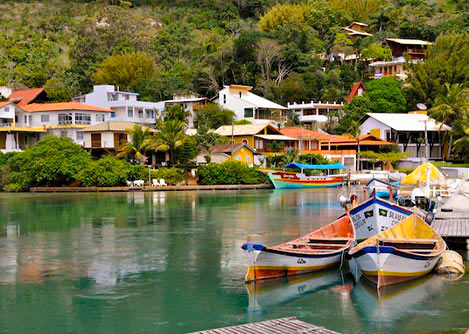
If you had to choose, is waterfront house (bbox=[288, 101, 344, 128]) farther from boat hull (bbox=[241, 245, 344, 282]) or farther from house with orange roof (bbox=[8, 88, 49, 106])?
boat hull (bbox=[241, 245, 344, 282])

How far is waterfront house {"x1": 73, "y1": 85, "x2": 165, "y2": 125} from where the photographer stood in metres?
65.5

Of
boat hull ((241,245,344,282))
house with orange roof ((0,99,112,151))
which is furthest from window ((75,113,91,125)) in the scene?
boat hull ((241,245,344,282))

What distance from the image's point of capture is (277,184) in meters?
53.0

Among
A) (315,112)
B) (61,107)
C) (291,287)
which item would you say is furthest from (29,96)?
(291,287)

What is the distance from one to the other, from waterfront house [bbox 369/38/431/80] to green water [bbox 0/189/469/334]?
55.4 meters

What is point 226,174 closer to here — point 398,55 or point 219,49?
point 219,49

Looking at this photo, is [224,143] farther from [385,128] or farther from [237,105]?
[385,128]

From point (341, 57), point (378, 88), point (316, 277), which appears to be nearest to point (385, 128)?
point (378, 88)

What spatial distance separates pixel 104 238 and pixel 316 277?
35.8 feet

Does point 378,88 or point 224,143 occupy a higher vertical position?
point 378,88

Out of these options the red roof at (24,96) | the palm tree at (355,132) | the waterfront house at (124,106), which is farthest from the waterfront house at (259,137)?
the red roof at (24,96)

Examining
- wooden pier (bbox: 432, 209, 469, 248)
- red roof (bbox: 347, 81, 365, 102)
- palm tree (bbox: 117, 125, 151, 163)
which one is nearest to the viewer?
wooden pier (bbox: 432, 209, 469, 248)

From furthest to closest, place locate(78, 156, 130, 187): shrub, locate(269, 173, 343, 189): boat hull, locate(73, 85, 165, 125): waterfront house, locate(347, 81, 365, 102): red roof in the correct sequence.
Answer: locate(347, 81, 365, 102): red roof < locate(73, 85, 165, 125): waterfront house < locate(269, 173, 343, 189): boat hull < locate(78, 156, 130, 187): shrub

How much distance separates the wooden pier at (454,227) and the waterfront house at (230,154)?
107ft
